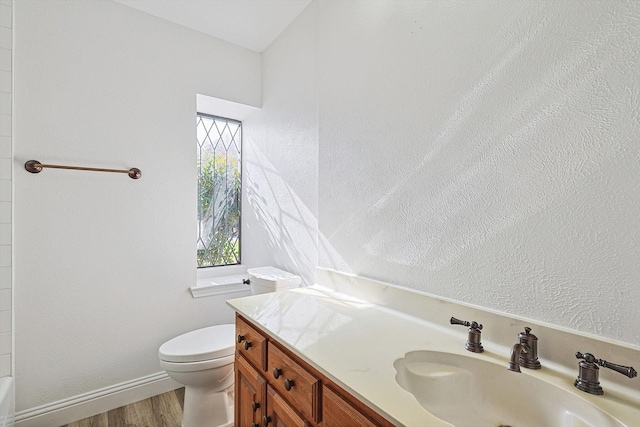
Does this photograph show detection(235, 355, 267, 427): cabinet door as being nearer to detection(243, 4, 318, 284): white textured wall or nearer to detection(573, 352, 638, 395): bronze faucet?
detection(243, 4, 318, 284): white textured wall

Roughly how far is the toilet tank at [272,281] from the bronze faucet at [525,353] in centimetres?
131

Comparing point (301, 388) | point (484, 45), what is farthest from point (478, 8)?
point (301, 388)

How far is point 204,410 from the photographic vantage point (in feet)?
5.63

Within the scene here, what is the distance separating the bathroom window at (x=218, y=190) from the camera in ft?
8.51

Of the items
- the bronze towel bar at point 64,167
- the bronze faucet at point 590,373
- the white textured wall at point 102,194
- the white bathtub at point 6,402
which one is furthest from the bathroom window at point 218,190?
the bronze faucet at point 590,373

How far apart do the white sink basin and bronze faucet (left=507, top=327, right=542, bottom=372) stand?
0.10ft

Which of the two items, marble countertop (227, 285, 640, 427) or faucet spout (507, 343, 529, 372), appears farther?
faucet spout (507, 343, 529, 372)

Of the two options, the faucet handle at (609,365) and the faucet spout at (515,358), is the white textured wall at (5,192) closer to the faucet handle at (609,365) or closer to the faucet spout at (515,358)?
the faucet spout at (515,358)

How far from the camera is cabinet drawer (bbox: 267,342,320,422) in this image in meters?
0.90

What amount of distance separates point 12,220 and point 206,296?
47.0 inches

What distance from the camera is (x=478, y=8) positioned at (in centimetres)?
107

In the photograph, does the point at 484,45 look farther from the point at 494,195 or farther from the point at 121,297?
the point at 121,297

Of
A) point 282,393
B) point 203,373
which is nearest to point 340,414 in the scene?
point 282,393

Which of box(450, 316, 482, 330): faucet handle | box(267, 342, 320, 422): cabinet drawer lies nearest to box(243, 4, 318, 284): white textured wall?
box(267, 342, 320, 422): cabinet drawer
